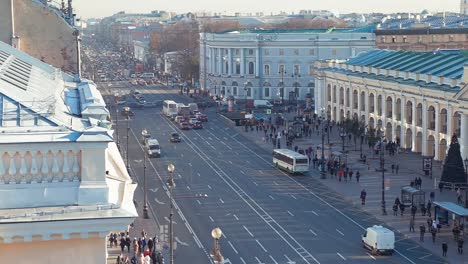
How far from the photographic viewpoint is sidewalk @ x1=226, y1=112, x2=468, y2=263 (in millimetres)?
39000

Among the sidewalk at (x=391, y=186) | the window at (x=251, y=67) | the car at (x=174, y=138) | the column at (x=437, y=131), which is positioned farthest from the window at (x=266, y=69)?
the column at (x=437, y=131)

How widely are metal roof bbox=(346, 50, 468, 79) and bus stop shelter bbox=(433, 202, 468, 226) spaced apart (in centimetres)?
2106

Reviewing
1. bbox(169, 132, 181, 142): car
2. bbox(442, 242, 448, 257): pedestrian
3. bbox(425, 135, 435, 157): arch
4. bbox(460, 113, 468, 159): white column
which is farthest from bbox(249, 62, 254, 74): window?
bbox(442, 242, 448, 257): pedestrian

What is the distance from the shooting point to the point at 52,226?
13102mm

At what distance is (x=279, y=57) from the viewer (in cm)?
11175

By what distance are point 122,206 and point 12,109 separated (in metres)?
2.83

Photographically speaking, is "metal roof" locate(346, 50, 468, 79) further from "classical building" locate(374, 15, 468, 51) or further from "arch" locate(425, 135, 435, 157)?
"classical building" locate(374, 15, 468, 51)

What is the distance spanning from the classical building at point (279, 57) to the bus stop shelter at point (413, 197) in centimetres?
6375

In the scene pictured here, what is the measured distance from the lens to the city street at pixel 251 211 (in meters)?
36.4

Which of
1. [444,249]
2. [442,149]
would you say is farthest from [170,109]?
[444,249]

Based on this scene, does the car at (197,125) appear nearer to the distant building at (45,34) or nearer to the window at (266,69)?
the window at (266,69)

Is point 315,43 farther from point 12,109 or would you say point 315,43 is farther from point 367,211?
point 12,109

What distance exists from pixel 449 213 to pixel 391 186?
11.1 m

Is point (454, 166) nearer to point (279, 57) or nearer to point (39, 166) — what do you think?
point (39, 166)
